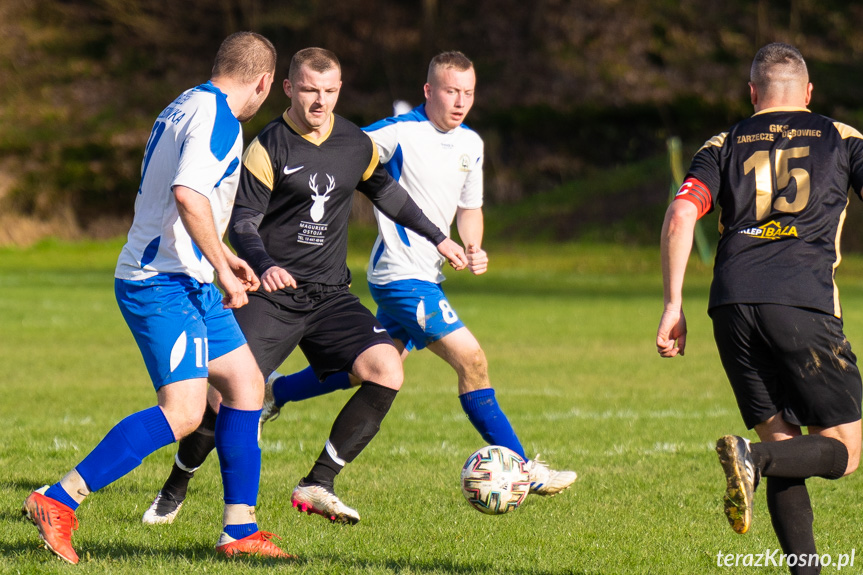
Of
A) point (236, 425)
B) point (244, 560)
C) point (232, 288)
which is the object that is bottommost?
point (244, 560)

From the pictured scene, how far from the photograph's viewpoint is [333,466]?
565cm

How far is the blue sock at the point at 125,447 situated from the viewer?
4.71 meters

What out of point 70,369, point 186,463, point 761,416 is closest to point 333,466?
point 186,463

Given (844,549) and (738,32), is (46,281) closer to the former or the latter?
(844,549)

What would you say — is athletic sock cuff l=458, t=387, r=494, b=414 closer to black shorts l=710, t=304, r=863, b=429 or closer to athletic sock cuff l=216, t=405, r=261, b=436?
athletic sock cuff l=216, t=405, r=261, b=436

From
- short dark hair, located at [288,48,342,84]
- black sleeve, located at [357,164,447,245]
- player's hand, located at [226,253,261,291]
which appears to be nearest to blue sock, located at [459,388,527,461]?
black sleeve, located at [357,164,447,245]

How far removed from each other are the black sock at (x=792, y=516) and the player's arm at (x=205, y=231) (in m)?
2.24

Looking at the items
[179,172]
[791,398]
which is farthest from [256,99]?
[791,398]

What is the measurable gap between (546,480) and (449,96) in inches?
91.5

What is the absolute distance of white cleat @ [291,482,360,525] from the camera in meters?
5.43

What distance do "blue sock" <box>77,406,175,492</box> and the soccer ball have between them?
1.36 meters

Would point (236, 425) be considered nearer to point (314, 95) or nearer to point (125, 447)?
point (125, 447)

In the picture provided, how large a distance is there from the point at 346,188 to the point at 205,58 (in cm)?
4262

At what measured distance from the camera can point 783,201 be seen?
4398 mm
